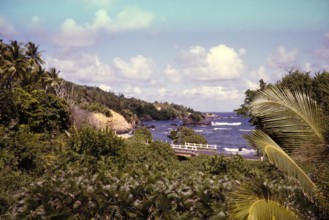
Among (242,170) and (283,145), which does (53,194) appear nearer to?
(283,145)

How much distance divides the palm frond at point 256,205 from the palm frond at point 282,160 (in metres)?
0.54

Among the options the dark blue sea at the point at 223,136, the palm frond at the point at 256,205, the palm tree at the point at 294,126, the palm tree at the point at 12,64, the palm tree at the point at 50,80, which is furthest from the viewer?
the dark blue sea at the point at 223,136

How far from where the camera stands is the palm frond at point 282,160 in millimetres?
4617

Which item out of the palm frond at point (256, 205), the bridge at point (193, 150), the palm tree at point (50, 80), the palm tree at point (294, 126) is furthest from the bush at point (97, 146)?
the palm tree at point (50, 80)

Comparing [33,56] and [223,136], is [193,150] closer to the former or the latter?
[33,56]

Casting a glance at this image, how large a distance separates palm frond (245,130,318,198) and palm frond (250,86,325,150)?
0.46m

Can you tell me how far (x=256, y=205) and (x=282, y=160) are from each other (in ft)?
3.07

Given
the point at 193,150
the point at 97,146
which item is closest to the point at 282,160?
the point at 97,146

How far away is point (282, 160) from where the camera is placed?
464cm

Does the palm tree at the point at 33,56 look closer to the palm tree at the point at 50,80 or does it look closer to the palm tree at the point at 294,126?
the palm tree at the point at 50,80

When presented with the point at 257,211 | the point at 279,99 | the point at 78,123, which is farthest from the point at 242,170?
the point at 78,123

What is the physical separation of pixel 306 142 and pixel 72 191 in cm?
435

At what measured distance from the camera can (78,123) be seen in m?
34.6

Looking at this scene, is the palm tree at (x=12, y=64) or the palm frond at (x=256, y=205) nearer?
the palm frond at (x=256, y=205)
